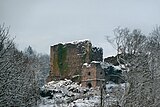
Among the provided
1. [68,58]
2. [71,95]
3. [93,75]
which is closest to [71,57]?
[68,58]

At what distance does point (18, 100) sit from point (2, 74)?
7.78ft

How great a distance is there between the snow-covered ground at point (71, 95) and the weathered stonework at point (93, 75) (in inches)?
55.2

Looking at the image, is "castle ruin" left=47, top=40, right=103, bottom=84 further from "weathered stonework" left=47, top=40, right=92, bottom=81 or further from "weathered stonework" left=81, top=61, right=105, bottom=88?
"weathered stonework" left=81, top=61, right=105, bottom=88

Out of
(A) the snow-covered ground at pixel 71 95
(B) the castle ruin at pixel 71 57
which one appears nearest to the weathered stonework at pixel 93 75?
(B) the castle ruin at pixel 71 57

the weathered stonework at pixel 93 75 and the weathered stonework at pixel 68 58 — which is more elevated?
the weathered stonework at pixel 68 58

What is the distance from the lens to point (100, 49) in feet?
169

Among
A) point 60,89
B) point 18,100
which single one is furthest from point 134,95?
point 60,89

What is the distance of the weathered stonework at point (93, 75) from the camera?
4719cm

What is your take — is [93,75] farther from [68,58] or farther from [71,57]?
[68,58]

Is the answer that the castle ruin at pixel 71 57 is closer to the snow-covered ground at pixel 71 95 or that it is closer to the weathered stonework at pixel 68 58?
the weathered stonework at pixel 68 58

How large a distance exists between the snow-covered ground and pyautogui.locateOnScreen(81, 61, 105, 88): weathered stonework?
140 centimetres

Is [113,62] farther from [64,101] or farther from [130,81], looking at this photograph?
[130,81]

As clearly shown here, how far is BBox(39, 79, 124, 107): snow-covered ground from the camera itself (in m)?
35.4

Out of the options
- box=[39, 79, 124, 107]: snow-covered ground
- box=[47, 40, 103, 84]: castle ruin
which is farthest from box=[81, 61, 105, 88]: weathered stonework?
box=[39, 79, 124, 107]: snow-covered ground
